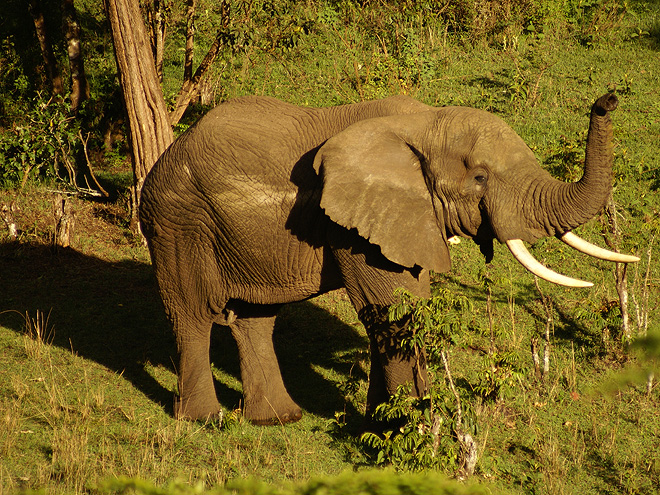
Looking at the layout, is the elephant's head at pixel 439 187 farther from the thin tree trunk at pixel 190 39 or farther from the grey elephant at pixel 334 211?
the thin tree trunk at pixel 190 39

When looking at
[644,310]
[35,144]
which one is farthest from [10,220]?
[644,310]

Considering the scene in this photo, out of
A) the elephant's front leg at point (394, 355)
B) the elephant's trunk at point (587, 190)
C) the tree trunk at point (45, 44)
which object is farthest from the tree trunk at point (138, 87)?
the elephant's trunk at point (587, 190)

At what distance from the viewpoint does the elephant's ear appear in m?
6.35

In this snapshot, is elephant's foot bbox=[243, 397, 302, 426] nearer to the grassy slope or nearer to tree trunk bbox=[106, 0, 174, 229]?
the grassy slope

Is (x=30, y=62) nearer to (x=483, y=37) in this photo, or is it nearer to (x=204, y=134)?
(x=483, y=37)

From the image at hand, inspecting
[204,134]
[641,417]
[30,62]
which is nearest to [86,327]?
[204,134]

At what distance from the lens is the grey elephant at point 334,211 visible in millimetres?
6234

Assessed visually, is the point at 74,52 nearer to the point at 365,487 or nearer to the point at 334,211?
the point at 334,211

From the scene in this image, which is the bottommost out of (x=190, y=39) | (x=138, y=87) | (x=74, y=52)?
(x=138, y=87)

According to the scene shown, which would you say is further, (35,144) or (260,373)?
(35,144)

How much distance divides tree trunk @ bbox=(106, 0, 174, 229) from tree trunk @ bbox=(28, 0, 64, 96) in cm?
370

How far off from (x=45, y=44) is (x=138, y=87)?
14.6 feet

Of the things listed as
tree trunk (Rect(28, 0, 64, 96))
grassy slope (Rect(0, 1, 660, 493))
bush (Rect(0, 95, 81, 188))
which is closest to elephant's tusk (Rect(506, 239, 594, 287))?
grassy slope (Rect(0, 1, 660, 493))

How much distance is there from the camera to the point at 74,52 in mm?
13758
